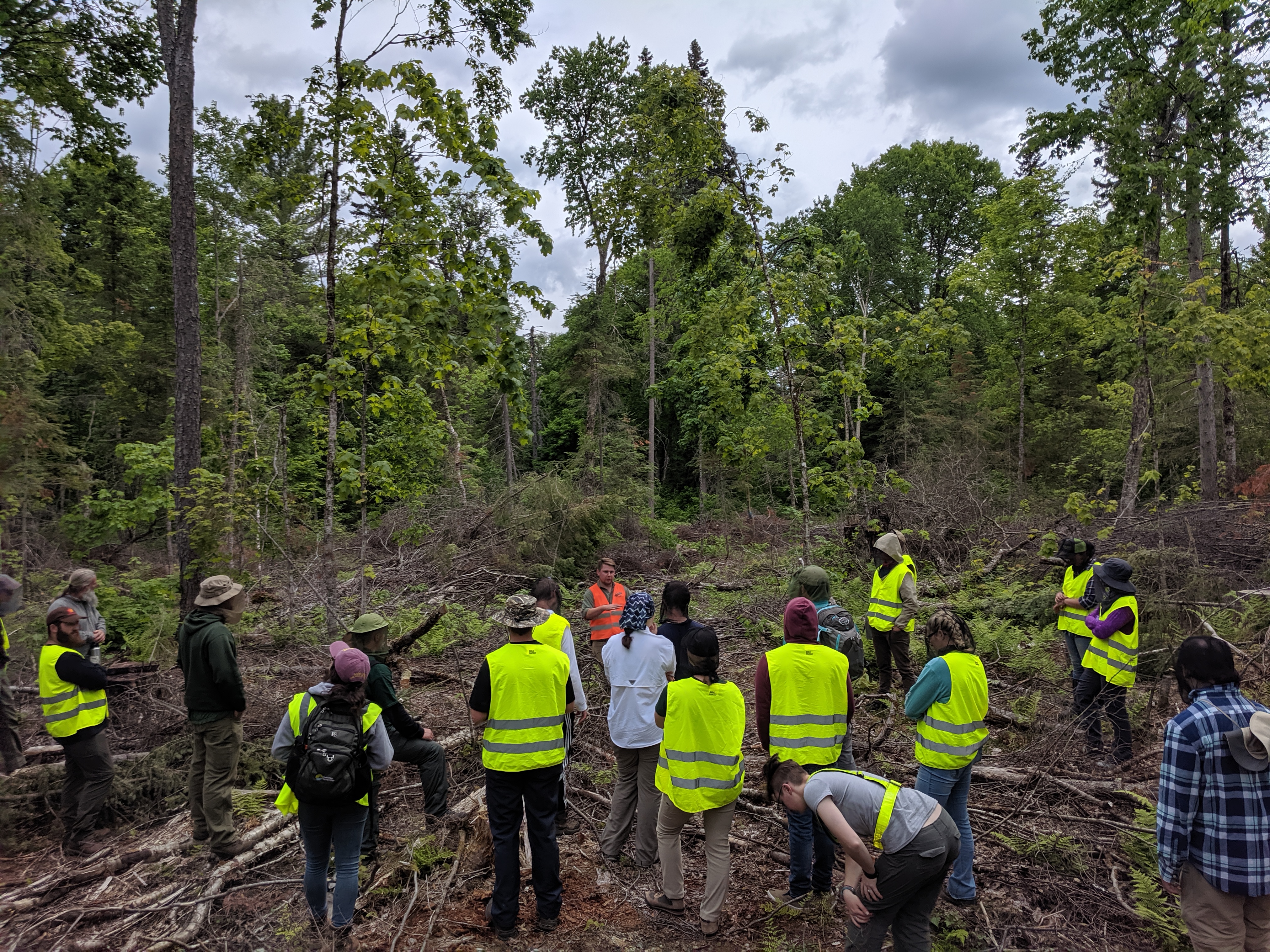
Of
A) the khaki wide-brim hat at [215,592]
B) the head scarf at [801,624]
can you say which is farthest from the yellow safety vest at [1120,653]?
the khaki wide-brim hat at [215,592]

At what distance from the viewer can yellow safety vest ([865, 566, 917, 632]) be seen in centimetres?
701

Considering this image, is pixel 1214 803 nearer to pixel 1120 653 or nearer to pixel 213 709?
pixel 1120 653

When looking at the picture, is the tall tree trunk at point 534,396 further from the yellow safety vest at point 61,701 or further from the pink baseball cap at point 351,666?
the pink baseball cap at point 351,666

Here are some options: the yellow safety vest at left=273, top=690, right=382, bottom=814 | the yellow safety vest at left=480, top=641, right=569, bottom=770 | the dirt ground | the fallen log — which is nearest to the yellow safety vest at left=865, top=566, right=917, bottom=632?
the dirt ground

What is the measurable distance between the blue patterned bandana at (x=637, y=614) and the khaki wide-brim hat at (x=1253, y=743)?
3.22 meters

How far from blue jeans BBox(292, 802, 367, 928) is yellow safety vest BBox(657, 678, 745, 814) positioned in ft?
6.42

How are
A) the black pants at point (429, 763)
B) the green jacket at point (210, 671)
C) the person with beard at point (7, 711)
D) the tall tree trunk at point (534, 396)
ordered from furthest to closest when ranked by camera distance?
the tall tree trunk at point (534, 396) → the person with beard at point (7, 711) → the black pants at point (429, 763) → the green jacket at point (210, 671)

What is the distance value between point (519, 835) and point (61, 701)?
3928 millimetres

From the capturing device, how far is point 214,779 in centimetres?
475

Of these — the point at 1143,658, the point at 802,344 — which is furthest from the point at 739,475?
the point at 1143,658

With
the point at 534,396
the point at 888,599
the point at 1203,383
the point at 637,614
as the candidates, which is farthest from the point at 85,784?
the point at 534,396

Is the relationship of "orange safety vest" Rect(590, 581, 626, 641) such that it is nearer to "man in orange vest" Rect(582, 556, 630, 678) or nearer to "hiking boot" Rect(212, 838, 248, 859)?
"man in orange vest" Rect(582, 556, 630, 678)

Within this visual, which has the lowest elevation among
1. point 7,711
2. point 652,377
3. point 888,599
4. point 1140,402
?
point 7,711

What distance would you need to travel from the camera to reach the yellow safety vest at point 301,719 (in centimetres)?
370
